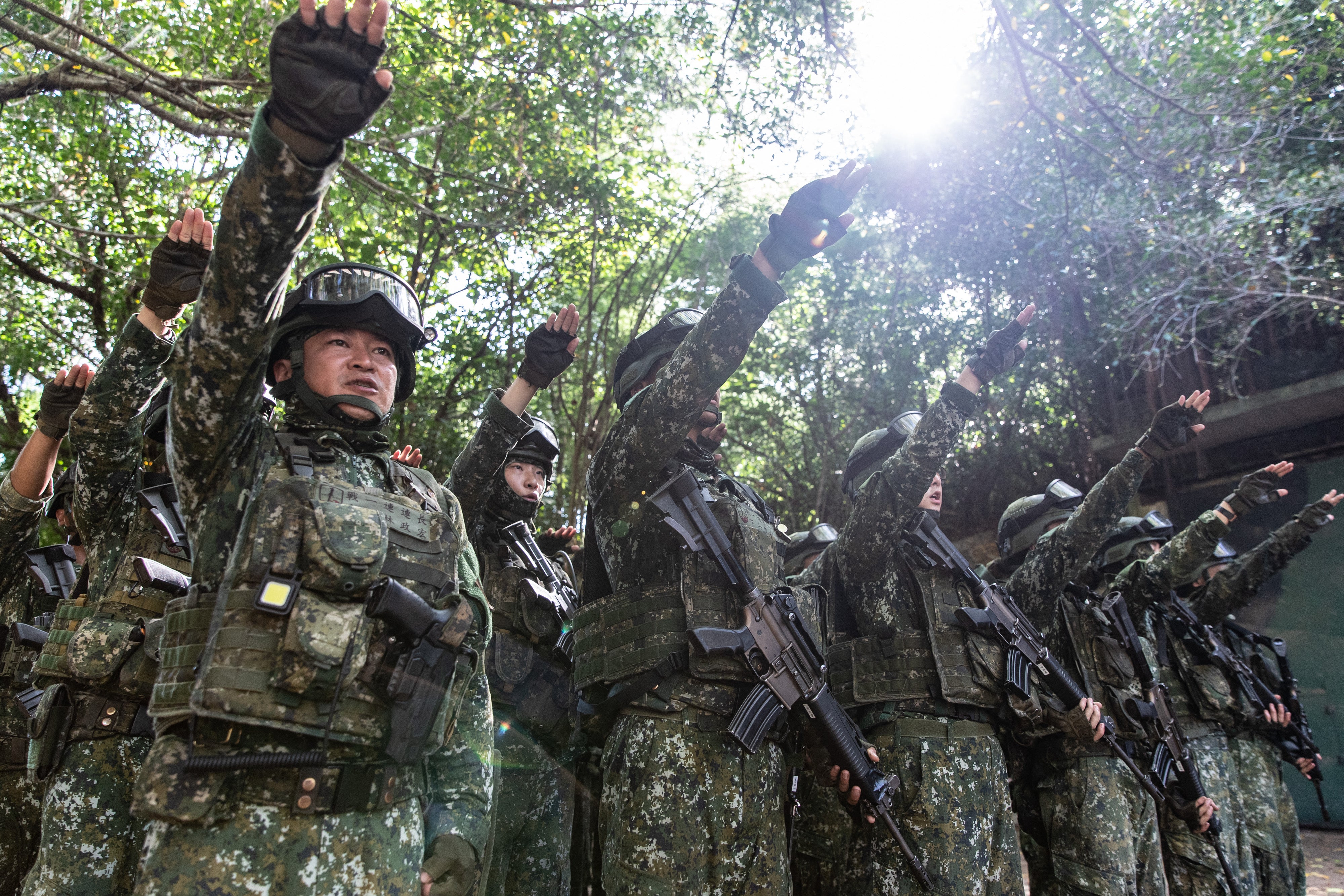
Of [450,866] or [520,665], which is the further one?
[520,665]

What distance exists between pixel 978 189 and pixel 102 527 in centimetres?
1078

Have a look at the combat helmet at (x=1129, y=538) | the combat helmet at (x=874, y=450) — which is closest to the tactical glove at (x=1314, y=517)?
the combat helmet at (x=1129, y=538)

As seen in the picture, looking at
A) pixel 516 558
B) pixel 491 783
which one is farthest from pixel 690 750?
pixel 516 558

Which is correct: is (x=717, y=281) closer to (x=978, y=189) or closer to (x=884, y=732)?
(x=978, y=189)

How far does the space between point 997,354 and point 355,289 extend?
9.84 ft

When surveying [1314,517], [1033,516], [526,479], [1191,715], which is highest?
[1314,517]

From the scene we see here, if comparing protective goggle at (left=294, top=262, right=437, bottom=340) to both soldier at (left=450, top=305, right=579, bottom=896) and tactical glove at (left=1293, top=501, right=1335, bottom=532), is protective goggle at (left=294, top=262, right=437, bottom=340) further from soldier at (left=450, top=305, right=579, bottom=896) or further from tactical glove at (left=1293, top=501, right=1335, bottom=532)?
tactical glove at (left=1293, top=501, right=1335, bottom=532)

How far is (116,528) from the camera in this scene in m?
3.58

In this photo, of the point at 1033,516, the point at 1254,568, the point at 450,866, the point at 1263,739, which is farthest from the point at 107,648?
the point at 1263,739

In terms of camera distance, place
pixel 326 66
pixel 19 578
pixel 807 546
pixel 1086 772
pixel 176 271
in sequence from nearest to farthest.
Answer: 1. pixel 326 66
2. pixel 176 271
3. pixel 19 578
4. pixel 1086 772
5. pixel 807 546

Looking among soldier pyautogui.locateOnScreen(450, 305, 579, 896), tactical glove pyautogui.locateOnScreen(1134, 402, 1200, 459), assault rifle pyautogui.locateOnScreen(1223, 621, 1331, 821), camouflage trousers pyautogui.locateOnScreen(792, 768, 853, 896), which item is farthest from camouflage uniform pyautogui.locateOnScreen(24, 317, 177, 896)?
assault rifle pyautogui.locateOnScreen(1223, 621, 1331, 821)

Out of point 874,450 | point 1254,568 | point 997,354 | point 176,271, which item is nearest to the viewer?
point 176,271

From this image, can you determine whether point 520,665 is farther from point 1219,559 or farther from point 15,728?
point 1219,559

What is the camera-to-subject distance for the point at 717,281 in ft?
44.8
